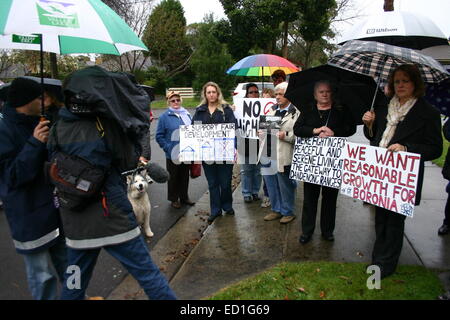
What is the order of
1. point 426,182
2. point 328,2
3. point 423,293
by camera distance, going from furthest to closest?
point 328,2, point 426,182, point 423,293

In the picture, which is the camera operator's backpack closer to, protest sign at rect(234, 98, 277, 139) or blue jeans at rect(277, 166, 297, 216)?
blue jeans at rect(277, 166, 297, 216)

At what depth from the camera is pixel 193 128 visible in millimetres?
5133

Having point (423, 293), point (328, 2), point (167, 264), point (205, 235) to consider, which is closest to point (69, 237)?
point (167, 264)

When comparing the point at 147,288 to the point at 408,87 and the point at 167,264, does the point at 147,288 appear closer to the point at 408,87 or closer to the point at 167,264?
the point at 167,264

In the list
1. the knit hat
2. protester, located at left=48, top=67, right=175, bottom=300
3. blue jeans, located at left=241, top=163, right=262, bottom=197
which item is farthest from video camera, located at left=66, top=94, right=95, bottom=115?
blue jeans, located at left=241, top=163, right=262, bottom=197

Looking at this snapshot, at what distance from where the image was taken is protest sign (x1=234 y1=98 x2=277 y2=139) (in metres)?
5.37

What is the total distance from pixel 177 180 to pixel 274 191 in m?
1.69

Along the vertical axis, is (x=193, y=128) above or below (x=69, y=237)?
above

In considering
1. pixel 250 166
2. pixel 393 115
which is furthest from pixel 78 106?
pixel 250 166

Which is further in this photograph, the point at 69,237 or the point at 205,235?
the point at 205,235

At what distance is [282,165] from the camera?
466 centimetres

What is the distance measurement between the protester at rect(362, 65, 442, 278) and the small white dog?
114 inches
